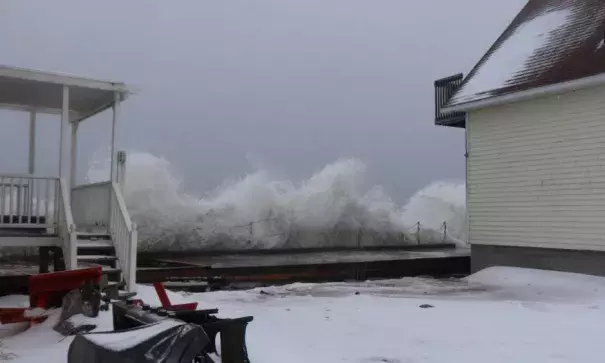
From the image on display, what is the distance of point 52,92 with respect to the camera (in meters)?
10.0

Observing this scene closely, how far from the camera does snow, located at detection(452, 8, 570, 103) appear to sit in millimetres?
13492

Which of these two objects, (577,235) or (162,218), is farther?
(162,218)

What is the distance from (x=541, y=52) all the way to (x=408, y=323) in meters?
8.43

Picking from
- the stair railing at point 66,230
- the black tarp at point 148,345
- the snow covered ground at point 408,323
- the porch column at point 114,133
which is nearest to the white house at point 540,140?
the snow covered ground at point 408,323

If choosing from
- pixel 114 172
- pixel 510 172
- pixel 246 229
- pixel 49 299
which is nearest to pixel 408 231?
pixel 246 229

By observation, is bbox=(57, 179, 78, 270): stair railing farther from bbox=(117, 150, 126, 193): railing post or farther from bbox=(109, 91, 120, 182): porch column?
bbox=(117, 150, 126, 193): railing post

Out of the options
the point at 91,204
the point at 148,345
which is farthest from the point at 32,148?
the point at 148,345

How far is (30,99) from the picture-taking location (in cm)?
1066

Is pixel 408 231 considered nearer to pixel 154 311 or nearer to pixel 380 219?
pixel 380 219

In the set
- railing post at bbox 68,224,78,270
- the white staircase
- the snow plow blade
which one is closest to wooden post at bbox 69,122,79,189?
the white staircase

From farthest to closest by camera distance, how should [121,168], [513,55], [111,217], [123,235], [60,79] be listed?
[513,55], [121,168], [111,217], [60,79], [123,235]

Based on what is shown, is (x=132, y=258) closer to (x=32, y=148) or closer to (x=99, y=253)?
(x=99, y=253)

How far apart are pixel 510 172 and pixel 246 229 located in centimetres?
1509

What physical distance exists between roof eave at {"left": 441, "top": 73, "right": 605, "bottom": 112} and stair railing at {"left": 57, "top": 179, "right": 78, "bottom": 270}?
894cm
